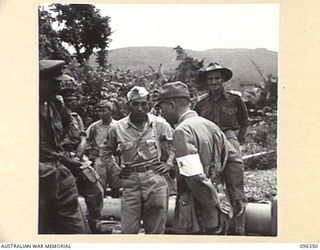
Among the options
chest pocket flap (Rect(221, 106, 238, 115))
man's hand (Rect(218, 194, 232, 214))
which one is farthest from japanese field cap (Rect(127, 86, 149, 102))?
man's hand (Rect(218, 194, 232, 214))

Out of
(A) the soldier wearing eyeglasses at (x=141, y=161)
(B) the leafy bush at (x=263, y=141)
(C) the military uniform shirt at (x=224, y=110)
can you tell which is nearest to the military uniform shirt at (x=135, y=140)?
(A) the soldier wearing eyeglasses at (x=141, y=161)

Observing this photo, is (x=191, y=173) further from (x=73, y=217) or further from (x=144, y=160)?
(x=73, y=217)

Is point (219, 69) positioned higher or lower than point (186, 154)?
higher

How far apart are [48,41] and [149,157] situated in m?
0.43

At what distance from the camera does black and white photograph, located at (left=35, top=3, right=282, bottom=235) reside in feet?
6.63

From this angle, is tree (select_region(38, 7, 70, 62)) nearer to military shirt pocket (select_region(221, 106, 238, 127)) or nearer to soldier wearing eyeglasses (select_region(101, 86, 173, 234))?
soldier wearing eyeglasses (select_region(101, 86, 173, 234))

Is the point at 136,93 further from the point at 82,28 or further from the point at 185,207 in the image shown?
the point at 185,207

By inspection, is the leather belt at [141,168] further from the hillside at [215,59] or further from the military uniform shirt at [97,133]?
the hillside at [215,59]

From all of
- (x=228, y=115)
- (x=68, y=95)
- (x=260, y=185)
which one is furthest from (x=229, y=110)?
(x=68, y=95)

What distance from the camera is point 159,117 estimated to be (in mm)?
2031

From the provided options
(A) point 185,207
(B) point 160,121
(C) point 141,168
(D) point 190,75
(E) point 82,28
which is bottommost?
(A) point 185,207
